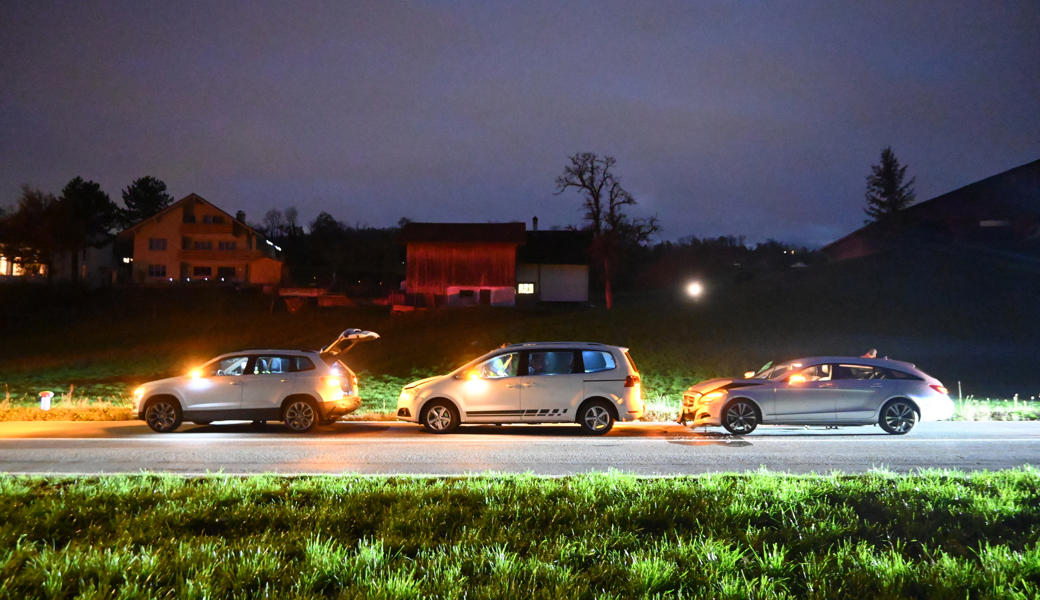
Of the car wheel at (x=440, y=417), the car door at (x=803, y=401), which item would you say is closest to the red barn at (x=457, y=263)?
the car wheel at (x=440, y=417)

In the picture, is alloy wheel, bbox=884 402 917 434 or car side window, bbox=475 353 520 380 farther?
alloy wheel, bbox=884 402 917 434

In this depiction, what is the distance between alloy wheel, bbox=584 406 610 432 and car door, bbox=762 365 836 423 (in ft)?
9.86

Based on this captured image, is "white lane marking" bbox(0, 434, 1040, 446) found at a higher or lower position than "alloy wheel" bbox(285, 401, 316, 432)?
lower

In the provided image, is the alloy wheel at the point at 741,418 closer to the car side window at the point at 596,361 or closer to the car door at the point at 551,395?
the car side window at the point at 596,361

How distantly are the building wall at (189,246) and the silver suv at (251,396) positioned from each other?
51659 millimetres

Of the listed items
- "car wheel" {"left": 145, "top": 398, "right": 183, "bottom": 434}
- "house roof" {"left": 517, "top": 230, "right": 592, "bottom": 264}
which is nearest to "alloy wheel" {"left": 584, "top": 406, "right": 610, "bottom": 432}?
"car wheel" {"left": 145, "top": 398, "right": 183, "bottom": 434}

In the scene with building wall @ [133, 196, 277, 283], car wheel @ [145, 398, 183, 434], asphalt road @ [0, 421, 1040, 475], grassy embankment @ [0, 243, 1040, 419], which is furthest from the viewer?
building wall @ [133, 196, 277, 283]

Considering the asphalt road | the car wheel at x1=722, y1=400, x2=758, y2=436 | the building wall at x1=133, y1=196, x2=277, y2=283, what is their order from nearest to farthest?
the asphalt road < the car wheel at x1=722, y1=400, x2=758, y2=436 < the building wall at x1=133, y1=196, x2=277, y2=283

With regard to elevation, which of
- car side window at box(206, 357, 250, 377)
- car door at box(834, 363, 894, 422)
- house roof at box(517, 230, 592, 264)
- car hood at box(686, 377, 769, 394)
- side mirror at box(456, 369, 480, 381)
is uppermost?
house roof at box(517, 230, 592, 264)

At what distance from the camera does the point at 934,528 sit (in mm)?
6141

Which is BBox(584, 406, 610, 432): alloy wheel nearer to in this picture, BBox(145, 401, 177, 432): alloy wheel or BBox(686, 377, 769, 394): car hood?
BBox(686, 377, 769, 394): car hood

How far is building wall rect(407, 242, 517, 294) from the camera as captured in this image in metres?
54.2

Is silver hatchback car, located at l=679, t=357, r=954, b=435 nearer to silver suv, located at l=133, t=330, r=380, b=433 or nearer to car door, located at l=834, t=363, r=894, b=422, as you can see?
car door, located at l=834, t=363, r=894, b=422

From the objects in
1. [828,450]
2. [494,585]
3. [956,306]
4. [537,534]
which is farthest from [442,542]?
[956,306]
